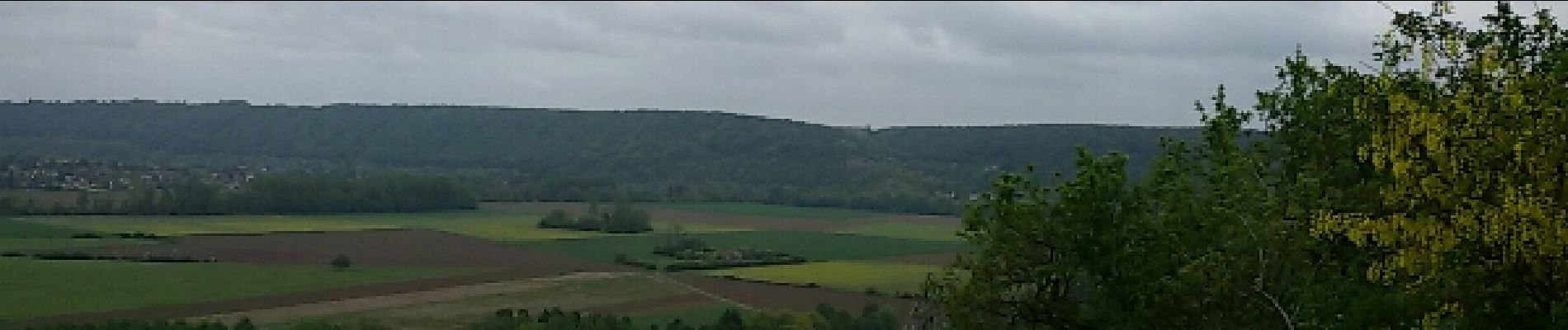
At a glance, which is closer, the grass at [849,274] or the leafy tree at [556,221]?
the grass at [849,274]

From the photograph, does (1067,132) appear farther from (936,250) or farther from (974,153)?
(936,250)

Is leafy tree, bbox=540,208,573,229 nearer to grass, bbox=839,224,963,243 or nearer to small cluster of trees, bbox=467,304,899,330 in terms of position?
grass, bbox=839,224,963,243

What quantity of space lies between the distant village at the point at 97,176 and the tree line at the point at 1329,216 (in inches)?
4797

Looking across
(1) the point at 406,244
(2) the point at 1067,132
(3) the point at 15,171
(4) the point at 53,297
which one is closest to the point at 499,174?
(3) the point at 15,171

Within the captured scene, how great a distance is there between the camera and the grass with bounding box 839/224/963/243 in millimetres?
113125

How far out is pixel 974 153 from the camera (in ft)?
646

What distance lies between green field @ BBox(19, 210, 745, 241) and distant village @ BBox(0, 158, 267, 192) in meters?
18.6

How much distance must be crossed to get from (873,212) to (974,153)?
49267 mm

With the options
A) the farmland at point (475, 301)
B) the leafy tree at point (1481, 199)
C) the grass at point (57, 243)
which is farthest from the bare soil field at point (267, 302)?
the leafy tree at point (1481, 199)

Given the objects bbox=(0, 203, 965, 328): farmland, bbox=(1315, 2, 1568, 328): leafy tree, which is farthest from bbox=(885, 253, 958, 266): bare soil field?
bbox=(1315, 2, 1568, 328): leafy tree

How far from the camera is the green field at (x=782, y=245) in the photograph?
9562cm

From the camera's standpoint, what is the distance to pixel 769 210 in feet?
482

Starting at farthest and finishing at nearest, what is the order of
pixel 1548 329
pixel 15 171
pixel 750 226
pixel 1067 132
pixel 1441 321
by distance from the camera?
pixel 1067 132, pixel 15 171, pixel 750 226, pixel 1441 321, pixel 1548 329

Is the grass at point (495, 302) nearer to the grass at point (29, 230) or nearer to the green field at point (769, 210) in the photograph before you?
the grass at point (29, 230)
